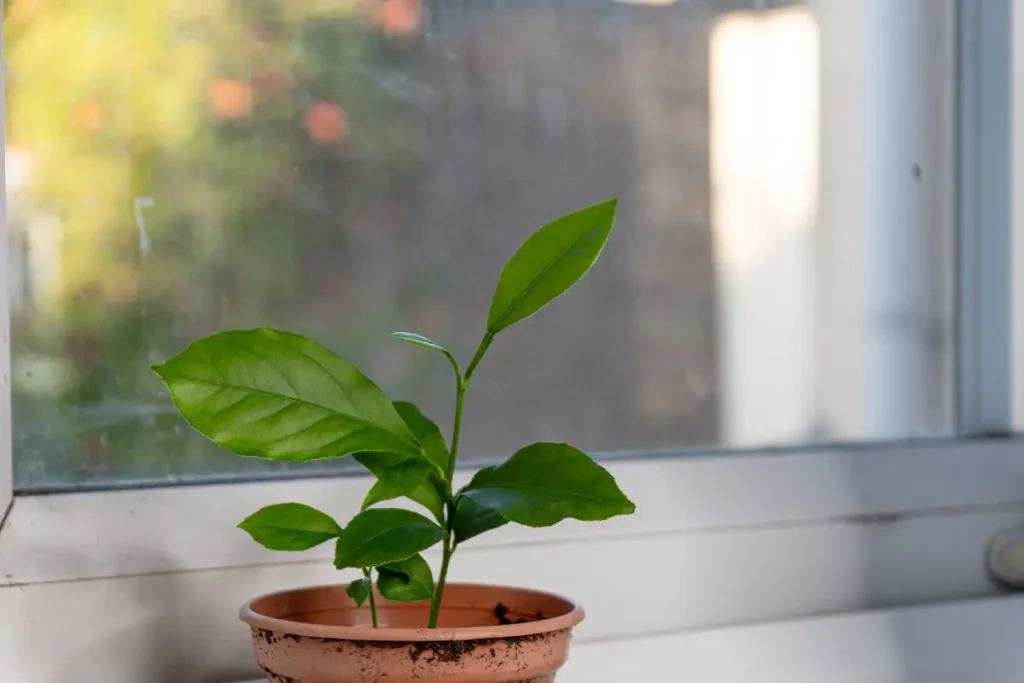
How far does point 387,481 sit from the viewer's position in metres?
0.58

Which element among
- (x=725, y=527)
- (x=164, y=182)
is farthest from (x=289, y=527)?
(x=725, y=527)

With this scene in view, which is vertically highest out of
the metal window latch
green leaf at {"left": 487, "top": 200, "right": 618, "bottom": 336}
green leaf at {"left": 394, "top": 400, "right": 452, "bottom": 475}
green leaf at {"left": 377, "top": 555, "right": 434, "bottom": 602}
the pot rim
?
green leaf at {"left": 487, "top": 200, "right": 618, "bottom": 336}

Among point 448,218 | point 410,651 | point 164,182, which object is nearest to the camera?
point 410,651

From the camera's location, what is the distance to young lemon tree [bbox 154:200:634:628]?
21.9 inches

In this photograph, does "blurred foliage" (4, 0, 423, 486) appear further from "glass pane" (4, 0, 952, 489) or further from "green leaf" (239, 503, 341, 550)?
"green leaf" (239, 503, 341, 550)

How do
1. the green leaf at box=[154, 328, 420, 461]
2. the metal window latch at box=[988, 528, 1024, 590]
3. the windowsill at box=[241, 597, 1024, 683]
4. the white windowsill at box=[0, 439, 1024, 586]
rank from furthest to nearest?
the metal window latch at box=[988, 528, 1024, 590]
the windowsill at box=[241, 597, 1024, 683]
the white windowsill at box=[0, 439, 1024, 586]
the green leaf at box=[154, 328, 420, 461]

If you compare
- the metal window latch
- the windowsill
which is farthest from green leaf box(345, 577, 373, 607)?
the metal window latch

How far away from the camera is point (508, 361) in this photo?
983 mm

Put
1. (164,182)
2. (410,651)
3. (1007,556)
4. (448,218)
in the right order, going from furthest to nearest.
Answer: (1007,556) → (448,218) → (164,182) → (410,651)

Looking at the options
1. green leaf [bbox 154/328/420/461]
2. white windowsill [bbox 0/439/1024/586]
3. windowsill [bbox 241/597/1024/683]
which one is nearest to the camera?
green leaf [bbox 154/328/420/461]

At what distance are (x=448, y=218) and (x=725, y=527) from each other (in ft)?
1.16

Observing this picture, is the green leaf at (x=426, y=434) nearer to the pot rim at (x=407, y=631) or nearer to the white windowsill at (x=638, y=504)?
the pot rim at (x=407, y=631)

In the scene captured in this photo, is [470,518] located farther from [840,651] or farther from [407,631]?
[840,651]

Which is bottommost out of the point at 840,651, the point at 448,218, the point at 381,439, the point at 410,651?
the point at 840,651
